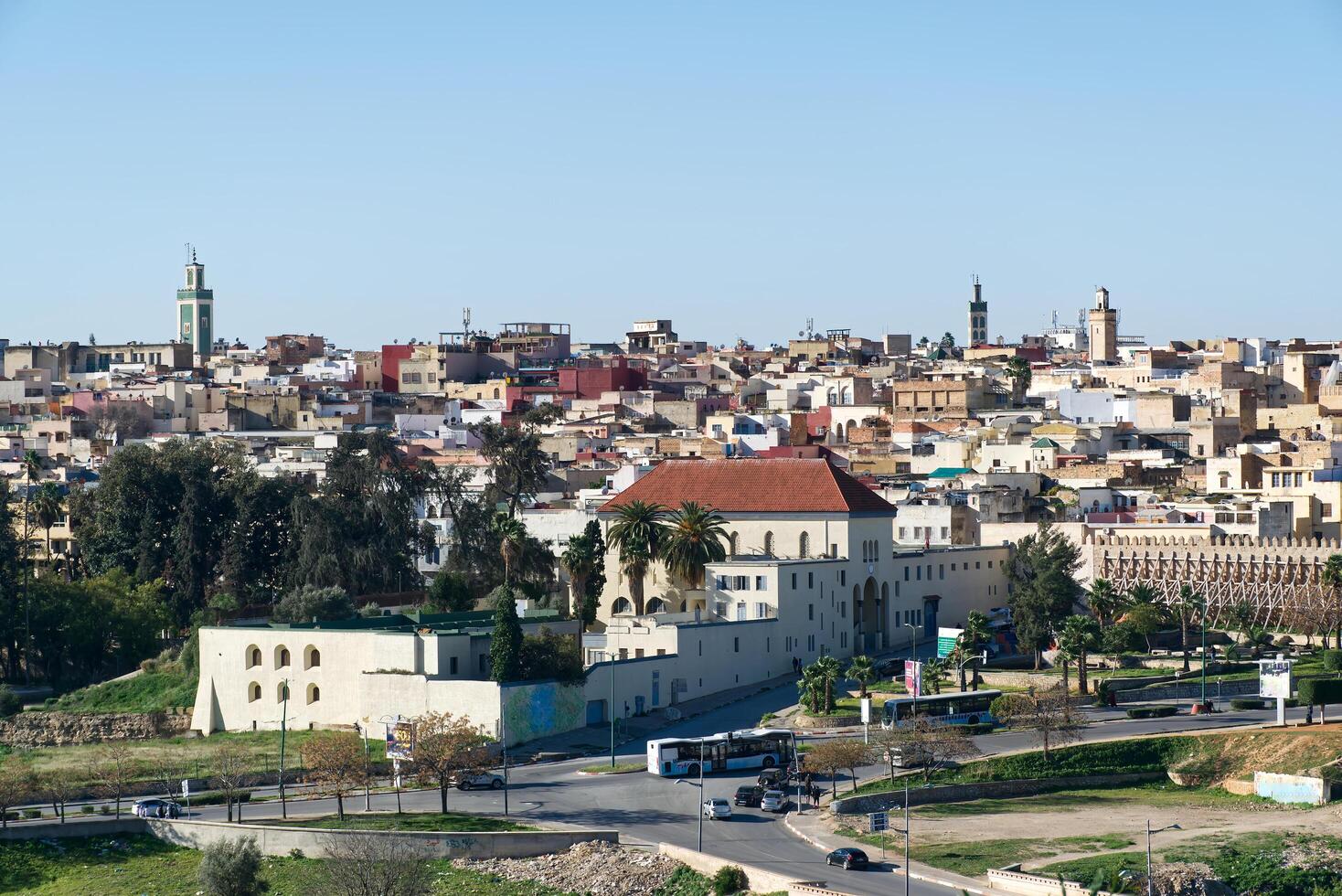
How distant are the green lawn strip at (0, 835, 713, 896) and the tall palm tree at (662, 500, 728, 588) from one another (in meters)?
25.9

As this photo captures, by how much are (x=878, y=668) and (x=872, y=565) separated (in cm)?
724

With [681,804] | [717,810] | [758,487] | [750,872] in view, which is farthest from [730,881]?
[758,487]

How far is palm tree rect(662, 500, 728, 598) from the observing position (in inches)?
3364

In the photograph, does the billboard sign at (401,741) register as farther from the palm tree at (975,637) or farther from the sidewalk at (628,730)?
the palm tree at (975,637)

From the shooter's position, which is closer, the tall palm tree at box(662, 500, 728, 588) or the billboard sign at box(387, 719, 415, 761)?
the billboard sign at box(387, 719, 415, 761)

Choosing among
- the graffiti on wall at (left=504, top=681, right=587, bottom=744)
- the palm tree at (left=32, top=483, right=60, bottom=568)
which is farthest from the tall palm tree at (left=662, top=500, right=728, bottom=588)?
the palm tree at (left=32, top=483, right=60, bottom=568)

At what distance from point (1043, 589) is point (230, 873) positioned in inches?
1398

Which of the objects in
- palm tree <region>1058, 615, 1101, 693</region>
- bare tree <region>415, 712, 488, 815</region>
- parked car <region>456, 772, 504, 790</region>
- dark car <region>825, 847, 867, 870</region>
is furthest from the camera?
palm tree <region>1058, 615, 1101, 693</region>

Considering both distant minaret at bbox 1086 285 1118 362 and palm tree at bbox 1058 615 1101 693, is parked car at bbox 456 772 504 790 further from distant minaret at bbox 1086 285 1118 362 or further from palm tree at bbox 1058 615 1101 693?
distant minaret at bbox 1086 285 1118 362

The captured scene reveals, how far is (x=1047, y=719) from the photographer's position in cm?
6781

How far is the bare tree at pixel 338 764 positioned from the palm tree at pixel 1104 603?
95.3 feet

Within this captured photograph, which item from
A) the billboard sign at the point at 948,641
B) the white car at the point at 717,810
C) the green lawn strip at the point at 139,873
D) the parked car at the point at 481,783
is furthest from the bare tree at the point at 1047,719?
the green lawn strip at the point at 139,873

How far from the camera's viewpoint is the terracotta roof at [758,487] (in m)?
89.1

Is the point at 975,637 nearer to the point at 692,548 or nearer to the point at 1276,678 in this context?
the point at 692,548
